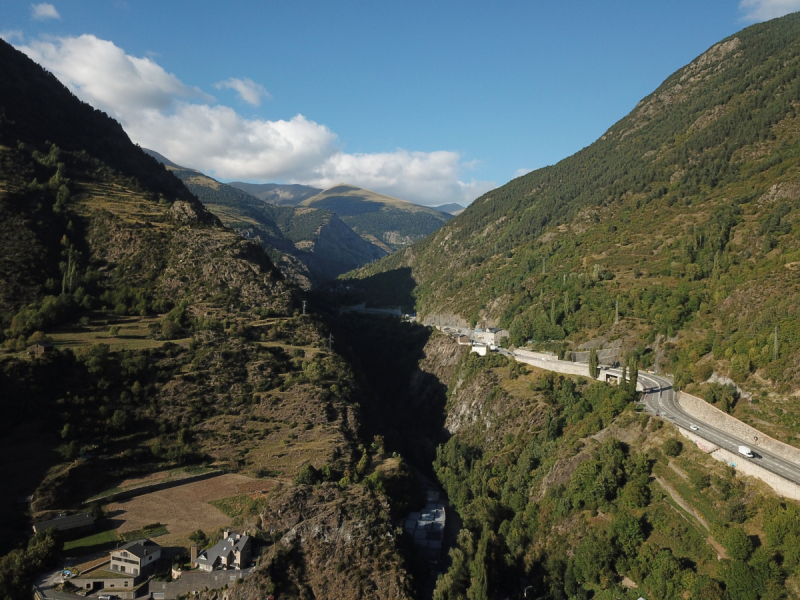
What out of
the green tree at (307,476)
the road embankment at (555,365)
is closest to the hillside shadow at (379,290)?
the road embankment at (555,365)

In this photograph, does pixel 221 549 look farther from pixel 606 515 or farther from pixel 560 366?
pixel 560 366

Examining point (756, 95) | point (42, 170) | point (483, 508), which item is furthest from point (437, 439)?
point (756, 95)

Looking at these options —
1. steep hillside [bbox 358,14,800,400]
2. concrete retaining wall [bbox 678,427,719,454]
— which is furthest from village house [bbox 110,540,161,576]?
steep hillside [bbox 358,14,800,400]

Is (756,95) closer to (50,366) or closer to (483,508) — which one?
(483,508)

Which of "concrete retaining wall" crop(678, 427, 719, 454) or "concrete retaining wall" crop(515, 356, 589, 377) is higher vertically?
"concrete retaining wall" crop(515, 356, 589, 377)

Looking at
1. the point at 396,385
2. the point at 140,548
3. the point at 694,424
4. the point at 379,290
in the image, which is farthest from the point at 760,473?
the point at 379,290

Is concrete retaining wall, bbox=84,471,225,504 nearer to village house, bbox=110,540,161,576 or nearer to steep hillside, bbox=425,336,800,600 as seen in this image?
village house, bbox=110,540,161,576

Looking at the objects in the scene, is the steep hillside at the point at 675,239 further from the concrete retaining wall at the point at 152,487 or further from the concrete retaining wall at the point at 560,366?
the concrete retaining wall at the point at 152,487
